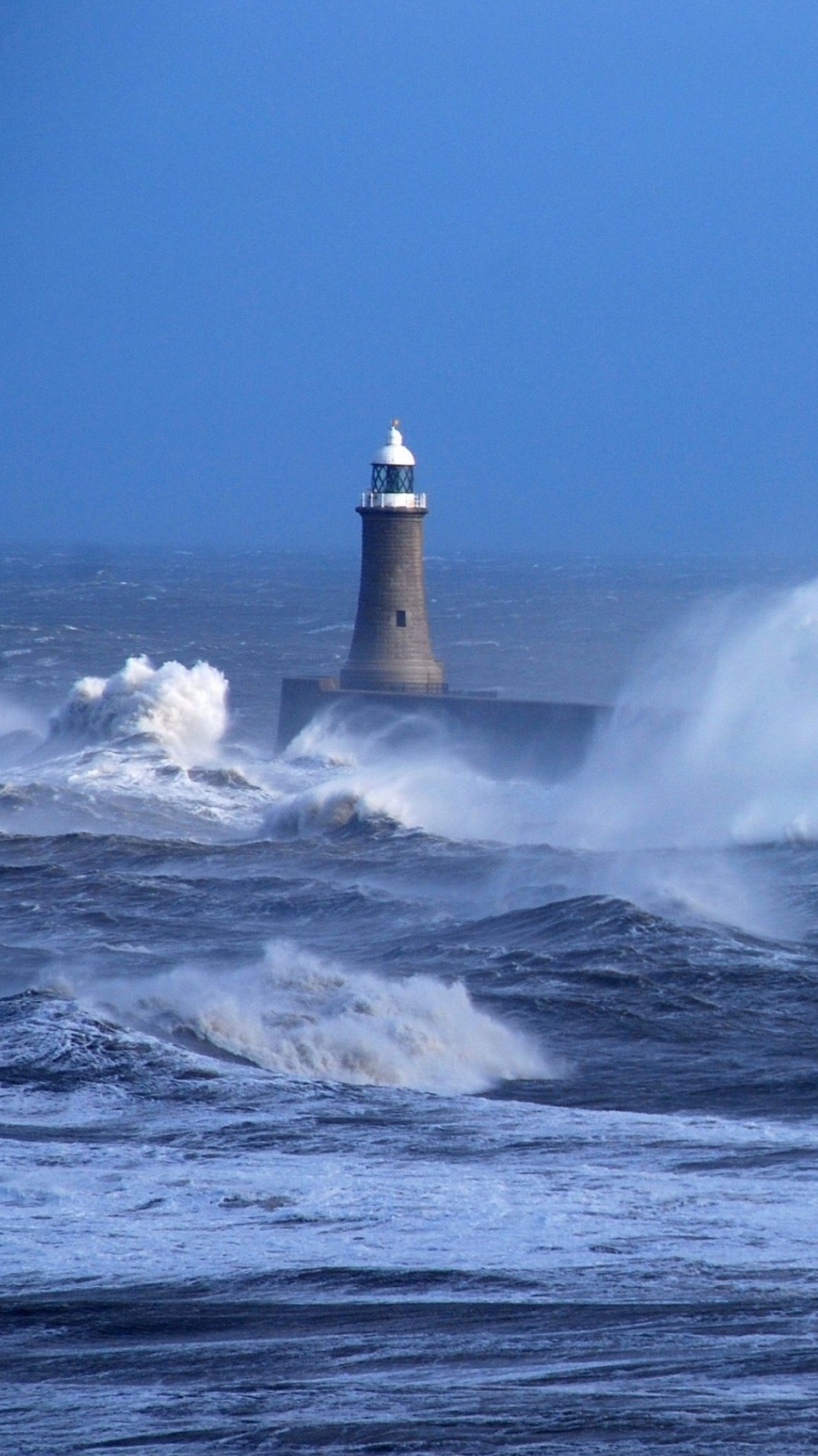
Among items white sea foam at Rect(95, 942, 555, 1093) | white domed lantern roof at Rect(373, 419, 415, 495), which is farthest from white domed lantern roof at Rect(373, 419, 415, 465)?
white sea foam at Rect(95, 942, 555, 1093)

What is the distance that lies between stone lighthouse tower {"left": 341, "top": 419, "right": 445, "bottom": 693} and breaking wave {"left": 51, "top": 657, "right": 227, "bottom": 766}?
271 cm

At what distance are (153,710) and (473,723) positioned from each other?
232 inches

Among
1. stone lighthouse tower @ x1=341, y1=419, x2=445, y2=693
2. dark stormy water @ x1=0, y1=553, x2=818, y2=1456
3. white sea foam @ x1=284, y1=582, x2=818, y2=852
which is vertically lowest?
dark stormy water @ x1=0, y1=553, x2=818, y2=1456

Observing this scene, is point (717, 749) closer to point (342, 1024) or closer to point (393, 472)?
point (393, 472)

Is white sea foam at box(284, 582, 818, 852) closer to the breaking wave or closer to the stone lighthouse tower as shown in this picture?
the stone lighthouse tower

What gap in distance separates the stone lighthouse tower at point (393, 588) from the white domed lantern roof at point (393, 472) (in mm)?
11

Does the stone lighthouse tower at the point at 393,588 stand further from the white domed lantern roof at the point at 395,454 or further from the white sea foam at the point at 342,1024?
the white sea foam at the point at 342,1024

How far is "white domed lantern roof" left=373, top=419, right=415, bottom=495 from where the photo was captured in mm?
27898

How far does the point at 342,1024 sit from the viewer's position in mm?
11125

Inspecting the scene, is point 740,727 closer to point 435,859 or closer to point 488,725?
point 488,725

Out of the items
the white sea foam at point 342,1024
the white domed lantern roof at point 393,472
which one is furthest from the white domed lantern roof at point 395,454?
the white sea foam at point 342,1024

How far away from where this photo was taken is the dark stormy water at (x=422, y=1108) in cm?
600

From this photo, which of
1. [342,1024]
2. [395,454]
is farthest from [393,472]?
[342,1024]

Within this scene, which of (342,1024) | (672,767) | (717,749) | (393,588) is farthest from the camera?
(393,588)
